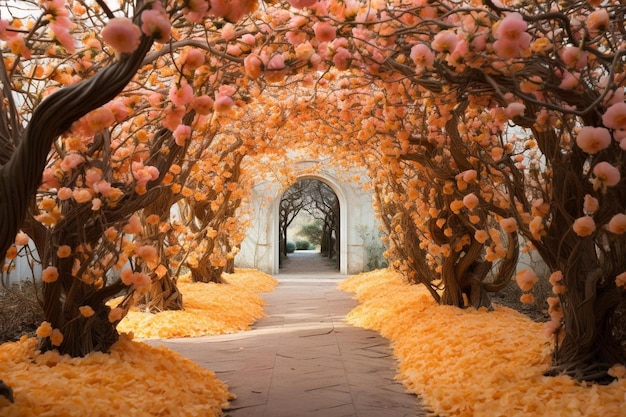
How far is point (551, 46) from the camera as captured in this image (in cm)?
267

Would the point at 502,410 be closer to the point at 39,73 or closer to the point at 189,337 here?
the point at 39,73

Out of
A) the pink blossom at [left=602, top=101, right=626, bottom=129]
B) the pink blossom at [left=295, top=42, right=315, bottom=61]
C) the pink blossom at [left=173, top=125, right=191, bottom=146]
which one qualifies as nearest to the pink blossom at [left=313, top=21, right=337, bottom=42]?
the pink blossom at [left=295, top=42, right=315, bottom=61]

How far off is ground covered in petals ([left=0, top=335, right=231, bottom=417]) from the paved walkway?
0.30 meters

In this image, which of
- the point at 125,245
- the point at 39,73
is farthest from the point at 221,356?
the point at 39,73

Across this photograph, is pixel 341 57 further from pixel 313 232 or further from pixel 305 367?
pixel 313 232

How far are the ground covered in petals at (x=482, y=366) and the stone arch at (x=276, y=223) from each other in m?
9.21

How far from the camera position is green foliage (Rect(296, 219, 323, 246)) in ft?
106

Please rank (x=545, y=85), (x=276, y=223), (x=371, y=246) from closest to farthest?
(x=545, y=85) < (x=371, y=246) < (x=276, y=223)

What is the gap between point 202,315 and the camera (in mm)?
7090

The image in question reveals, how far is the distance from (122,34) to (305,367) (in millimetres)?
3644

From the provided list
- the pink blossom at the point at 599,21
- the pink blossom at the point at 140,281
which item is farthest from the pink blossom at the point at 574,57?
the pink blossom at the point at 140,281

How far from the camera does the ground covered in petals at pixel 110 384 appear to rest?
2.83 metres

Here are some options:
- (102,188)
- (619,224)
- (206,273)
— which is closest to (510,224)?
(619,224)

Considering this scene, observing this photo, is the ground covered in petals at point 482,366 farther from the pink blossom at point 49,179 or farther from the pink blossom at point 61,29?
the pink blossom at point 61,29
